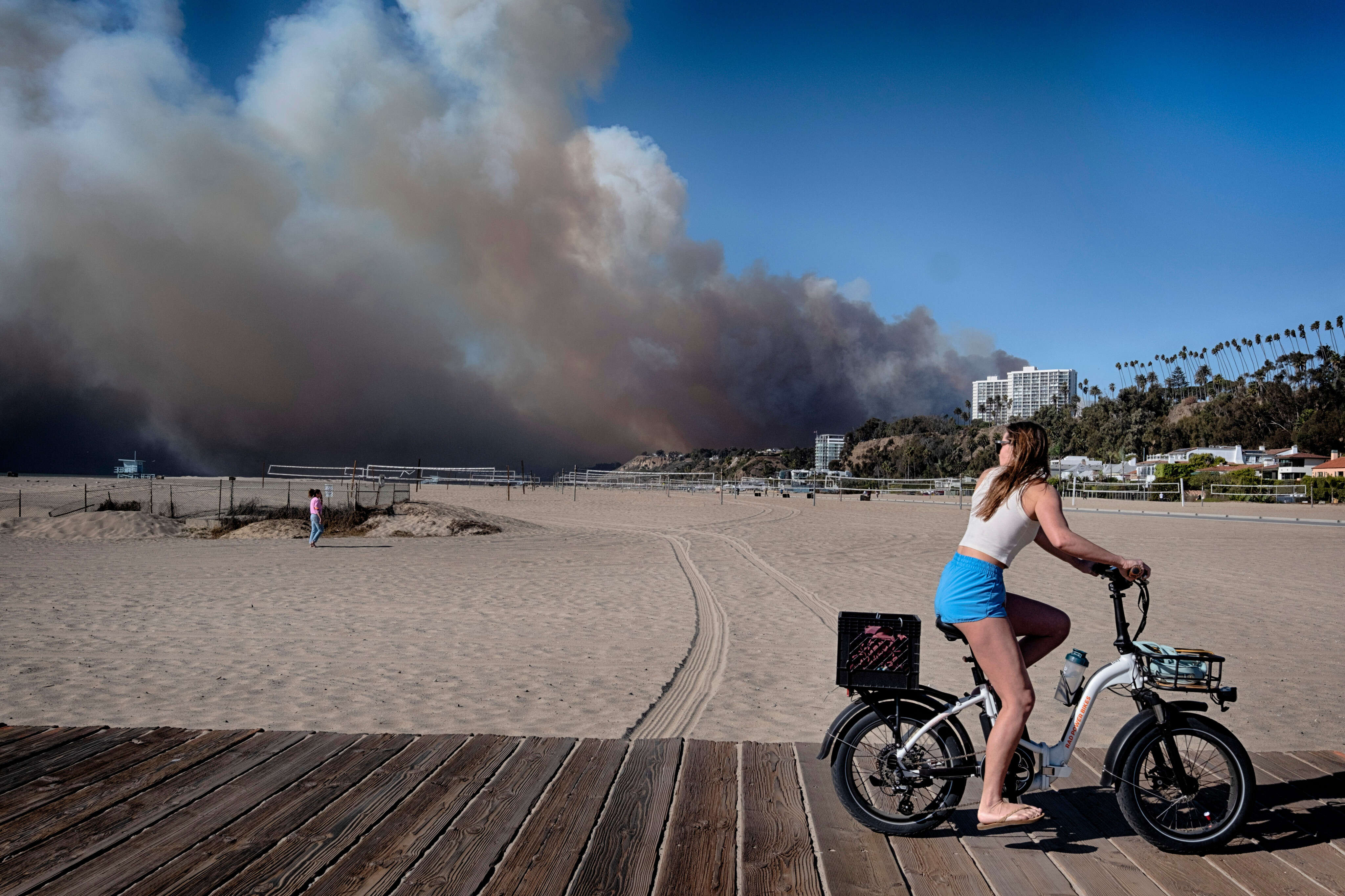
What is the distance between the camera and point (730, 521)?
26.0 m

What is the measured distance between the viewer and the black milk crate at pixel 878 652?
9.01 feet

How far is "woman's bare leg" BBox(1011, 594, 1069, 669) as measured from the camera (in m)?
2.82

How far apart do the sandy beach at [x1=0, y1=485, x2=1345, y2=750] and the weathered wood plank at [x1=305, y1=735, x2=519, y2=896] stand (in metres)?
1.59

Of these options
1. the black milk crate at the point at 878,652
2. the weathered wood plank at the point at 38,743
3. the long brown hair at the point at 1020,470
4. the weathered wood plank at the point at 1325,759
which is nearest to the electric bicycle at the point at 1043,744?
the black milk crate at the point at 878,652

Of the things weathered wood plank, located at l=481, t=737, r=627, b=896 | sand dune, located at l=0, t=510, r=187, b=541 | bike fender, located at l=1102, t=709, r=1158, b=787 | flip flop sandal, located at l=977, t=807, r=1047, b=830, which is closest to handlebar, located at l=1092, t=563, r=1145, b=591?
bike fender, located at l=1102, t=709, r=1158, b=787

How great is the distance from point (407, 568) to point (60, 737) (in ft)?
32.8

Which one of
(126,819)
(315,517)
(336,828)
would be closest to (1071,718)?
(336,828)

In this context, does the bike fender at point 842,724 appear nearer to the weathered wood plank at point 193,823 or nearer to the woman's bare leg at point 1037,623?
the woman's bare leg at point 1037,623

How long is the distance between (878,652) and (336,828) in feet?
6.73

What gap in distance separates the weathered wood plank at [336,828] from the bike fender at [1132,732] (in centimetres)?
266

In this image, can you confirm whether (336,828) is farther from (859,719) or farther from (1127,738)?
(1127,738)

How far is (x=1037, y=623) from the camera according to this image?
2.83 metres

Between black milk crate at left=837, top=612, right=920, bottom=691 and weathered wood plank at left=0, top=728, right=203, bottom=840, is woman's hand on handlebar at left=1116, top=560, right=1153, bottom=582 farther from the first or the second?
weathered wood plank at left=0, top=728, right=203, bottom=840

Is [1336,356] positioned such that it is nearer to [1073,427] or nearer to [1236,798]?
[1073,427]
